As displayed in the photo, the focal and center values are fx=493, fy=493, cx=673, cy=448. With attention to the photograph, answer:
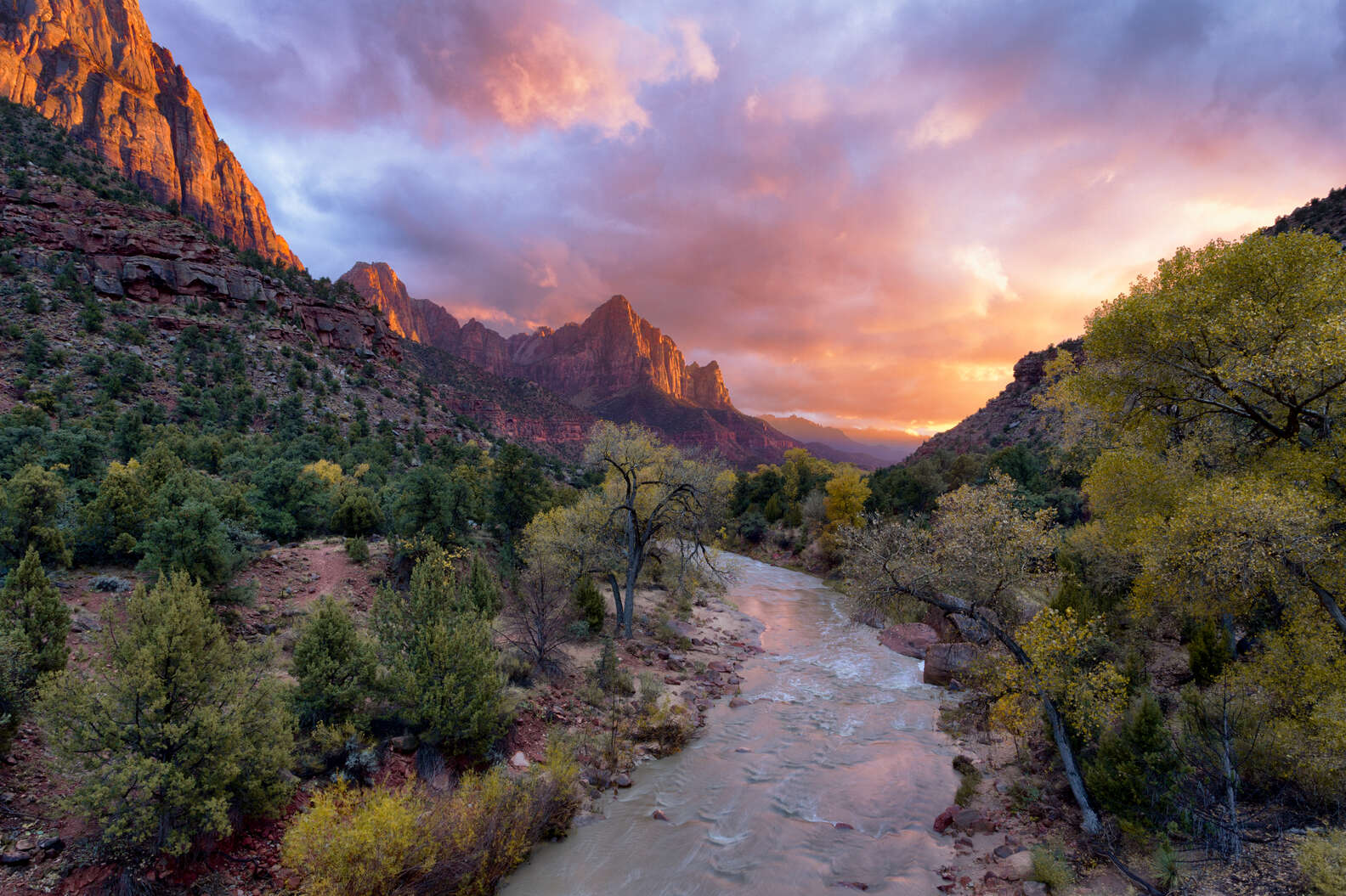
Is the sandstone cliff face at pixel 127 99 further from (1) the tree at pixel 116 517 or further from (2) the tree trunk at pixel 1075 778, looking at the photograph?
(2) the tree trunk at pixel 1075 778

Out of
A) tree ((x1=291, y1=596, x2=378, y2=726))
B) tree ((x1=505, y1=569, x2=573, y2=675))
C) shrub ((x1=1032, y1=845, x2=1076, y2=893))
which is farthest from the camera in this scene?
tree ((x1=505, y1=569, x2=573, y2=675))

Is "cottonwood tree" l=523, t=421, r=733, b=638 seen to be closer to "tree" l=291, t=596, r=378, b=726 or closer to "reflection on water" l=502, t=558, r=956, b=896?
"reflection on water" l=502, t=558, r=956, b=896

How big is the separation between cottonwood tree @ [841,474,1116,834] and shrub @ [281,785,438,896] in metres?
8.88

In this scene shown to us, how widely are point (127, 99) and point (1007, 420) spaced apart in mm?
163792

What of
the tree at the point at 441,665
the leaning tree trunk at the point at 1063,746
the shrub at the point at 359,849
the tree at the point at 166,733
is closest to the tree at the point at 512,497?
the tree at the point at 441,665

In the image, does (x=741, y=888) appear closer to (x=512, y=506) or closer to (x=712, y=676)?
(x=712, y=676)

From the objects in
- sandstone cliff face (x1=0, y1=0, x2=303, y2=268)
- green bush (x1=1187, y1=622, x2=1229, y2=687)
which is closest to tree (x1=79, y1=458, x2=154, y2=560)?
green bush (x1=1187, y1=622, x2=1229, y2=687)

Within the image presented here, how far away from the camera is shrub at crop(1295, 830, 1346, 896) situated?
200 inches

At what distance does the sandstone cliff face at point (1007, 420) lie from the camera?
2389 inches

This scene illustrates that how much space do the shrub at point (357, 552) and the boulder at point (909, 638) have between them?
21.5m

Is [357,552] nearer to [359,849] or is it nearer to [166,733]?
[166,733]

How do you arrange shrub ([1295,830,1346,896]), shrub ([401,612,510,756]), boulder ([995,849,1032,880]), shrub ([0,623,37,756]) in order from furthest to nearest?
shrub ([401,612,510,756])
boulder ([995,849,1032,880])
shrub ([0,623,37,756])
shrub ([1295,830,1346,896])

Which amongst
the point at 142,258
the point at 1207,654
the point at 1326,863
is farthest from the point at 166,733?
the point at 142,258

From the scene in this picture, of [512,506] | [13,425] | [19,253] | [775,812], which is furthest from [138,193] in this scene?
[775,812]
